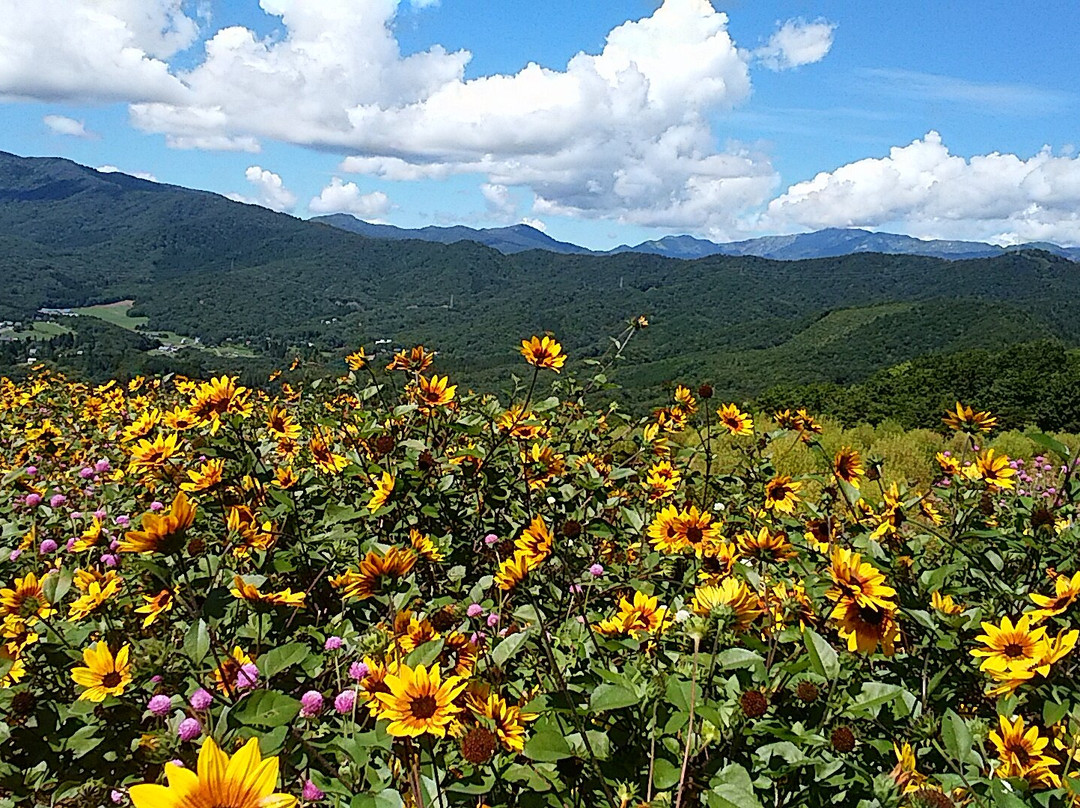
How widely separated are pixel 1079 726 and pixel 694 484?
2259 mm

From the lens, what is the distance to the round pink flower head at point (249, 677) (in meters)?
1.40

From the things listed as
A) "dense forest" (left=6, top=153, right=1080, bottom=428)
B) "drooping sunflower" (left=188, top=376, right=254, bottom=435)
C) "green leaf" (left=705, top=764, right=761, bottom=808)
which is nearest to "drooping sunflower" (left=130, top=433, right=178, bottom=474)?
"drooping sunflower" (left=188, top=376, right=254, bottom=435)

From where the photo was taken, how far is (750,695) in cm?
128

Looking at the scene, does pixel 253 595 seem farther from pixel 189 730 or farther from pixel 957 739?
pixel 957 739

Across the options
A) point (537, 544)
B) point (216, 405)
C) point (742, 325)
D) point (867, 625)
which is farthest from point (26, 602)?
point (742, 325)

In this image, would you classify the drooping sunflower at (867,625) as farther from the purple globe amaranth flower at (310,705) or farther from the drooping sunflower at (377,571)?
the purple globe amaranth flower at (310,705)

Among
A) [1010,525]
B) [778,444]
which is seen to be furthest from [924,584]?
[778,444]

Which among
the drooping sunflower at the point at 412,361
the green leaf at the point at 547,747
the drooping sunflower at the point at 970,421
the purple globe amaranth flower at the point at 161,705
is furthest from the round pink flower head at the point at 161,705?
the drooping sunflower at the point at 970,421

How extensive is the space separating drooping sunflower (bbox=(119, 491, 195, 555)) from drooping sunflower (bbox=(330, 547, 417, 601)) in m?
0.37

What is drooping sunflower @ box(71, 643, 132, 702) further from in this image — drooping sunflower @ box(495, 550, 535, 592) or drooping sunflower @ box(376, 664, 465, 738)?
drooping sunflower @ box(495, 550, 535, 592)

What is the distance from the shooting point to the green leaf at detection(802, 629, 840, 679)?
132cm

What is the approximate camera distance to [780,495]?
2965 millimetres

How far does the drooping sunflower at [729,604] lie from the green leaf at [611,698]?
20 cm

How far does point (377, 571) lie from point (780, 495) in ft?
6.20
